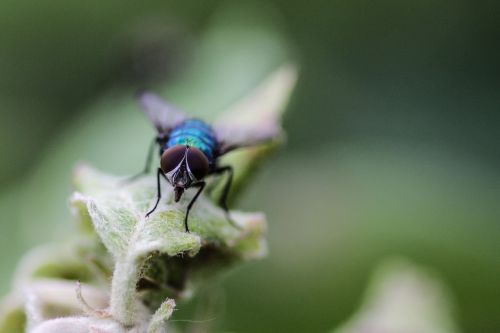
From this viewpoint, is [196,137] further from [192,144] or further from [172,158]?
[172,158]

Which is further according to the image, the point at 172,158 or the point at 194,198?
the point at 172,158

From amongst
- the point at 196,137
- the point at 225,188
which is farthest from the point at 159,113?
the point at 225,188

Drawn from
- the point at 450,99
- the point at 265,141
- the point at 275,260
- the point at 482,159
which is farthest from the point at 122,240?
the point at 450,99

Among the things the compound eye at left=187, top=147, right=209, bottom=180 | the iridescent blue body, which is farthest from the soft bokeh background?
the compound eye at left=187, top=147, right=209, bottom=180

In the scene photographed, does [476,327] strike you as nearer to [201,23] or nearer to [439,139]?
[439,139]

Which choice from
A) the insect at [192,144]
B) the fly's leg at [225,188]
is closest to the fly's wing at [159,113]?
the insect at [192,144]

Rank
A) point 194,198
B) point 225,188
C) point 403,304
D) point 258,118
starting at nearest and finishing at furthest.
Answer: point 194,198 → point 225,188 → point 258,118 → point 403,304
